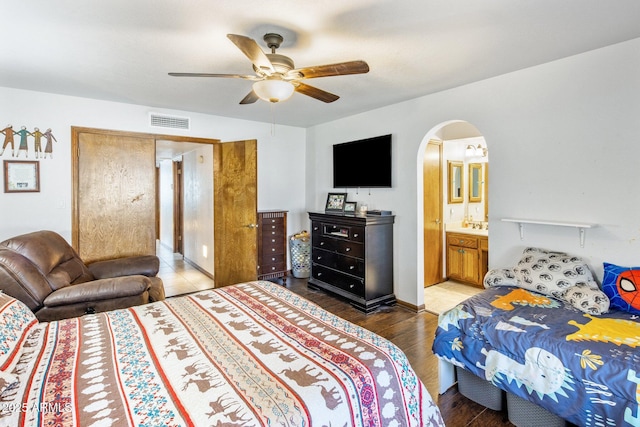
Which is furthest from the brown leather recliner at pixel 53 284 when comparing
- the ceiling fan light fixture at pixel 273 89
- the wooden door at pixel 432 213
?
the wooden door at pixel 432 213

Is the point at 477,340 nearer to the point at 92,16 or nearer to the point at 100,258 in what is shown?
the point at 92,16

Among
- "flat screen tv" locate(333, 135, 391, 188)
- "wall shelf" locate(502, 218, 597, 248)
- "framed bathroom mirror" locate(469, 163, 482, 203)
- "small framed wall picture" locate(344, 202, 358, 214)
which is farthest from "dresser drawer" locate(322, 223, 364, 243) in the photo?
"framed bathroom mirror" locate(469, 163, 482, 203)

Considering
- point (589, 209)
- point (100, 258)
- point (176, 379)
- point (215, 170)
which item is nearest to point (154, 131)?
point (215, 170)

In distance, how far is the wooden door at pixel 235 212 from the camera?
448 cm

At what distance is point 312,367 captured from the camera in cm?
136

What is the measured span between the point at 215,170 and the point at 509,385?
13.4 ft

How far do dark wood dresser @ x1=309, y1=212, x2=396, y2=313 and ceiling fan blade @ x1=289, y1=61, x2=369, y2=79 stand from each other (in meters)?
2.04

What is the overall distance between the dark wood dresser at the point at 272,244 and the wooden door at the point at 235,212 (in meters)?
0.36

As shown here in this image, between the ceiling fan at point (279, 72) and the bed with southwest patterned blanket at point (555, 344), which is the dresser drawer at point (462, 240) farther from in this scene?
the ceiling fan at point (279, 72)

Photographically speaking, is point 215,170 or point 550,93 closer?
point 550,93

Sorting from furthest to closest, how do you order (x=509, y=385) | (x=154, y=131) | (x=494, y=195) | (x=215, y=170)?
(x=215, y=170), (x=154, y=131), (x=494, y=195), (x=509, y=385)

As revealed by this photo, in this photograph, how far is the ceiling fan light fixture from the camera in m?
2.17

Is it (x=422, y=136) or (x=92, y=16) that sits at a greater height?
(x=92, y=16)

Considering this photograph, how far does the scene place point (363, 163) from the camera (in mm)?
4453
